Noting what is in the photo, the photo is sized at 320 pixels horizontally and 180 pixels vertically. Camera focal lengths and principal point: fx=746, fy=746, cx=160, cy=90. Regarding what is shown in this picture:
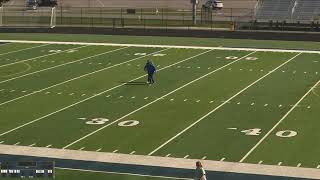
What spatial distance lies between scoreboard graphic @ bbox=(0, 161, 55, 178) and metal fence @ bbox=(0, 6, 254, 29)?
39960 mm

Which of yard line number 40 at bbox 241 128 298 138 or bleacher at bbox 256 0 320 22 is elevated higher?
bleacher at bbox 256 0 320 22

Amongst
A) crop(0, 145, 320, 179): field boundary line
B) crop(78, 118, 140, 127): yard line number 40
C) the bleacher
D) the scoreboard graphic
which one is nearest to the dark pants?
crop(78, 118, 140, 127): yard line number 40

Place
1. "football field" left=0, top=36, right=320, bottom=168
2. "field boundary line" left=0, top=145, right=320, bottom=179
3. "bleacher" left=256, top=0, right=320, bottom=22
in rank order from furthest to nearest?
"bleacher" left=256, top=0, right=320, bottom=22, "football field" left=0, top=36, right=320, bottom=168, "field boundary line" left=0, top=145, right=320, bottom=179

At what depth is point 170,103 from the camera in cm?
2647

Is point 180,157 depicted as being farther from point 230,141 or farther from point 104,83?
point 104,83

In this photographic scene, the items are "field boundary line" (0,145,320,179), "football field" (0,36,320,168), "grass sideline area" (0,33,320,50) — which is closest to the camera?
"field boundary line" (0,145,320,179)

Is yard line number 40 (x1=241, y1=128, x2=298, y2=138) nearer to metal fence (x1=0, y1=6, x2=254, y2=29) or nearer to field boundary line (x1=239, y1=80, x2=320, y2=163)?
field boundary line (x1=239, y1=80, x2=320, y2=163)

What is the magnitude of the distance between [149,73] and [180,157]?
11.1 metres

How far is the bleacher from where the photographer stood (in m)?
58.9

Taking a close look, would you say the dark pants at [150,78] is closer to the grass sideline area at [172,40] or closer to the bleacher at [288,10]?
the grass sideline area at [172,40]

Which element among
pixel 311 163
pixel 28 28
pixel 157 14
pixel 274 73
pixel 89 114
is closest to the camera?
pixel 311 163

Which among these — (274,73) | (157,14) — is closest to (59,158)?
(274,73)

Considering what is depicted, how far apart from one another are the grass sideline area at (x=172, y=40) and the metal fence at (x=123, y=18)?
6.44 m

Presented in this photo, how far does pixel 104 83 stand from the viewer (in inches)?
1208
